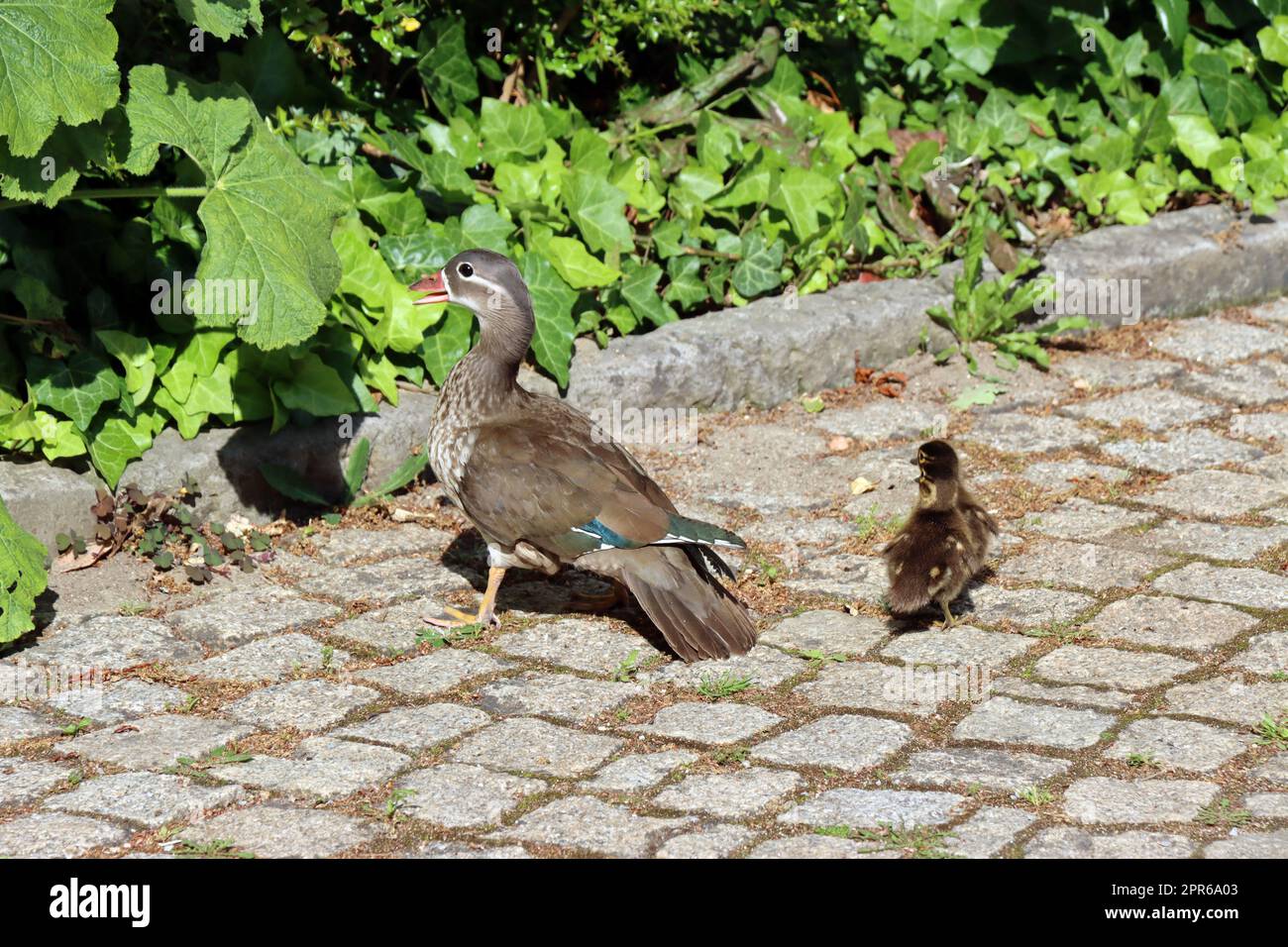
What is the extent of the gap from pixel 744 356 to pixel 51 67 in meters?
3.69

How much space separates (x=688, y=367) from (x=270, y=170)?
2448 millimetres

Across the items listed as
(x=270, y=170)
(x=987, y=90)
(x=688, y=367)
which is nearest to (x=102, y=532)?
(x=270, y=170)

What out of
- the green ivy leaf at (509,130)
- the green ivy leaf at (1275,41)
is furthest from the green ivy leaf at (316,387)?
the green ivy leaf at (1275,41)

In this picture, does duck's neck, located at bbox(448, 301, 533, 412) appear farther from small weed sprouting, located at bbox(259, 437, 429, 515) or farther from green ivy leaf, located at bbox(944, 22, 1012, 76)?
green ivy leaf, located at bbox(944, 22, 1012, 76)

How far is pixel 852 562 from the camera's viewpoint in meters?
6.34

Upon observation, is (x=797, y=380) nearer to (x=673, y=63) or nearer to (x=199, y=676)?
(x=673, y=63)

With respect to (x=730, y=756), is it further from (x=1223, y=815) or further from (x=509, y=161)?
(x=509, y=161)

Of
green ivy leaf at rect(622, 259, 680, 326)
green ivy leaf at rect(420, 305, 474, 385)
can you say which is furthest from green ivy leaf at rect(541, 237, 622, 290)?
green ivy leaf at rect(420, 305, 474, 385)

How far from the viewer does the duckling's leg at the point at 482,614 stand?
5.77 meters

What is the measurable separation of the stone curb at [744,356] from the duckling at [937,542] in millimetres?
1932

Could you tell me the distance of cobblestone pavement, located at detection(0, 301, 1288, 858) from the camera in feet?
14.2

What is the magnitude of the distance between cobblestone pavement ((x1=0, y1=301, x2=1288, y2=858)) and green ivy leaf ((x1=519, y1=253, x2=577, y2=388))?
24.6 inches

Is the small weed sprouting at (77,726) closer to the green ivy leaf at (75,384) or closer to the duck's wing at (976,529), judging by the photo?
the green ivy leaf at (75,384)

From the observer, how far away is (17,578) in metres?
5.35
